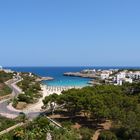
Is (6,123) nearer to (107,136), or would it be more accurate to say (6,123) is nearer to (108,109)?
(108,109)

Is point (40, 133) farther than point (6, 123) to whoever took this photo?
No

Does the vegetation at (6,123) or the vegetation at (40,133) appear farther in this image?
the vegetation at (6,123)

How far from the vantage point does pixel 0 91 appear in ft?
212

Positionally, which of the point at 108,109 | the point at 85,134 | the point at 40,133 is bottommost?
the point at 85,134

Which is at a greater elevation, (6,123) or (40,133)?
(40,133)

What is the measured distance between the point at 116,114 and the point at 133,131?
5498mm

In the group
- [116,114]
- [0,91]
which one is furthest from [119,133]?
[0,91]

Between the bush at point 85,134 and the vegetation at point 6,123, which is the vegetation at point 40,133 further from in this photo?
the vegetation at point 6,123

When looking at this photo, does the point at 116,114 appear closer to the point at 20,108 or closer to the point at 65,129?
the point at 65,129

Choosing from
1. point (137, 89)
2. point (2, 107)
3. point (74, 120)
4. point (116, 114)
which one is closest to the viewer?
point (116, 114)

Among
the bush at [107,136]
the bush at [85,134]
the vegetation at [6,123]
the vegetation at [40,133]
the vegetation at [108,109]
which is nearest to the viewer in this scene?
the vegetation at [40,133]

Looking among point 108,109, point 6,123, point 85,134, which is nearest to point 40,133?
point 85,134

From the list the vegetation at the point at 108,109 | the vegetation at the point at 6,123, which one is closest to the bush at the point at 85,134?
the vegetation at the point at 108,109

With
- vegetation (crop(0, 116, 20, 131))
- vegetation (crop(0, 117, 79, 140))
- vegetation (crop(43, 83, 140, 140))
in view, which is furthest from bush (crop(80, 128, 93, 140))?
vegetation (crop(0, 116, 20, 131))
